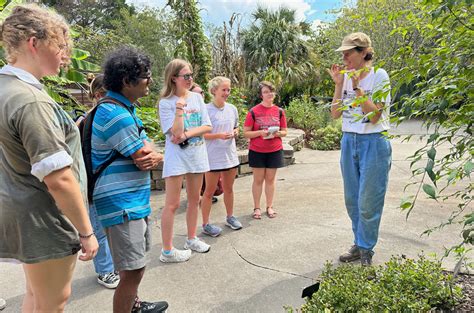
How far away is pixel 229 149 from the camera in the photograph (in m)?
4.25

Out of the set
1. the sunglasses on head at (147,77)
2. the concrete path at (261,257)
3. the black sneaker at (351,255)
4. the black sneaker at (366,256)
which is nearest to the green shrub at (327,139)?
the concrete path at (261,257)

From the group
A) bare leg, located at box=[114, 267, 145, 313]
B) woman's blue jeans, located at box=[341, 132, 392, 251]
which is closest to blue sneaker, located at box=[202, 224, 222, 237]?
woman's blue jeans, located at box=[341, 132, 392, 251]

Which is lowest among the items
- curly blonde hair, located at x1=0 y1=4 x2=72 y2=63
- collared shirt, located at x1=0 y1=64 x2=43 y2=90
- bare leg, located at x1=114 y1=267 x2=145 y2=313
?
bare leg, located at x1=114 y1=267 x2=145 y2=313

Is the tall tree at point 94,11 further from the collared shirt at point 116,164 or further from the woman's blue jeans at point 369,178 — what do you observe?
the collared shirt at point 116,164

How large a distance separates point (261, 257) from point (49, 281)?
7.32ft

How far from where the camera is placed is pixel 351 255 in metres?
3.38

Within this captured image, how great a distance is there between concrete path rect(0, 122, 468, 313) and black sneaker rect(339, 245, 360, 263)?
12 centimetres

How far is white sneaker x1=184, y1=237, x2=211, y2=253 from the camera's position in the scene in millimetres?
3736

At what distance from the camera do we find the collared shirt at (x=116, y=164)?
2.18 meters

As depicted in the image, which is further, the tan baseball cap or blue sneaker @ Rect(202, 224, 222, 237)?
blue sneaker @ Rect(202, 224, 222, 237)

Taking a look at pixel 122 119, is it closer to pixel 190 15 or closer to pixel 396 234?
pixel 396 234

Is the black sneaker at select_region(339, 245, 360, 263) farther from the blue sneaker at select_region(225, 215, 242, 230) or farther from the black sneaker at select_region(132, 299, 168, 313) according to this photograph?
the black sneaker at select_region(132, 299, 168, 313)

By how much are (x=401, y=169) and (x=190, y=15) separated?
5.69m

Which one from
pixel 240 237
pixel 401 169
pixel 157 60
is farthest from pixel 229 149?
pixel 157 60
